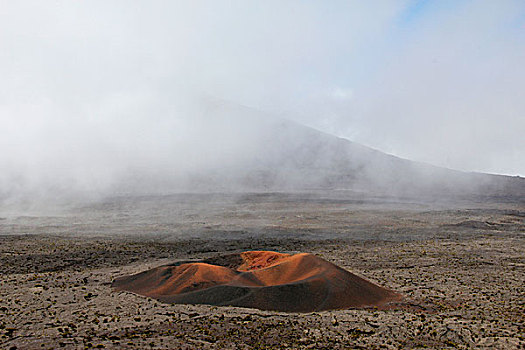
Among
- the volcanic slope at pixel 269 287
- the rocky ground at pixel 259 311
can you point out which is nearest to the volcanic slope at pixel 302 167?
the rocky ground at pixel 259 311

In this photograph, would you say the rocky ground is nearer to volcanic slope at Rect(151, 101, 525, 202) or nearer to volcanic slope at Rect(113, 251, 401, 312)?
volcanic slope at Rect(113, 251, 401, 312)

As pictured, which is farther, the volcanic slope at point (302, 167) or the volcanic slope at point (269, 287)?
the volcanic slope at point (302, 167)

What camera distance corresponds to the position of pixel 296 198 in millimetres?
40812

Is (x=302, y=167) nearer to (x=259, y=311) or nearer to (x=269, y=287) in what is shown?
(x=269, y=287)

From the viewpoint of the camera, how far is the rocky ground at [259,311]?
726 centimetres

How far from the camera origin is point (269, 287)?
30.8 feet

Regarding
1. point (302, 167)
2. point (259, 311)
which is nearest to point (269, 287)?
point (259, 311)

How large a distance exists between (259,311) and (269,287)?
0.90 metres

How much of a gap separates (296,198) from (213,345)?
3415cm

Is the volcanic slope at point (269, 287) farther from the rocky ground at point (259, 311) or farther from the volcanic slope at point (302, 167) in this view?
the volcanic slope at point (302, 167)

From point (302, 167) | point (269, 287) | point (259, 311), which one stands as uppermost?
point (302, 167)

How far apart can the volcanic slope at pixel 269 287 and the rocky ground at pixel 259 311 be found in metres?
0.43

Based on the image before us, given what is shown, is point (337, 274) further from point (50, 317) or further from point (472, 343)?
point (50, 317)

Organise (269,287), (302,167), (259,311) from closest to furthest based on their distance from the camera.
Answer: (259,311), (269,287), (302,167)
